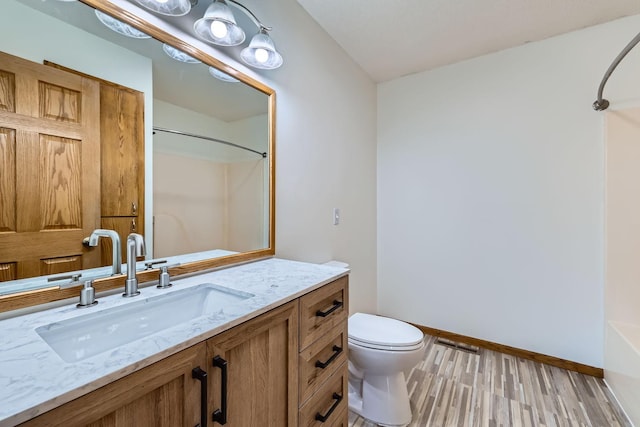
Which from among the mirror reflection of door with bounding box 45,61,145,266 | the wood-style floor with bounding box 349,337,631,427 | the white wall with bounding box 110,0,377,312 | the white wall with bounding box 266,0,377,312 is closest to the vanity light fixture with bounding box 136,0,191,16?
the white wall with bounding box 110,0,377,312

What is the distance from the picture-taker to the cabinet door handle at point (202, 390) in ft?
2.00

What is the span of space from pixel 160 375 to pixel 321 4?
6.62ft

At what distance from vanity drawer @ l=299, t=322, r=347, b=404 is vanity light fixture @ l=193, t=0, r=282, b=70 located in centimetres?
132

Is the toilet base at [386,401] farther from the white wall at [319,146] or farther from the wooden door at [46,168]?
the wooden door at [46,168]

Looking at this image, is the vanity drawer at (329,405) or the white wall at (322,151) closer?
the vanity drawer at (329,405)

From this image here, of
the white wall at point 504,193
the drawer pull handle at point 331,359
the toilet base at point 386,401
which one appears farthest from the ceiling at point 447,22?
the toilet base at point 386,401

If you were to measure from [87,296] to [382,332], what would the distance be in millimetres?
1379

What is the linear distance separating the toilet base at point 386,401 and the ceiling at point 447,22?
2.20 m

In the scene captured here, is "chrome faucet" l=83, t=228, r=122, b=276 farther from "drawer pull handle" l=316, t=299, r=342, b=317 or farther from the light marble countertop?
"drawer pull handle" l=316, t=299, r=342, b=317

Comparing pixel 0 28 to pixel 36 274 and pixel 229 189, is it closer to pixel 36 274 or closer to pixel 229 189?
pixel 36 274

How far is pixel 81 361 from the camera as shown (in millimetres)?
506

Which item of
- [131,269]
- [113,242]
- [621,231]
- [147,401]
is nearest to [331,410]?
[147,401]

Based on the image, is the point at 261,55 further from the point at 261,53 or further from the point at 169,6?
the point at 169,6

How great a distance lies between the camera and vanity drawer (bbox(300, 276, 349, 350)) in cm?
97
